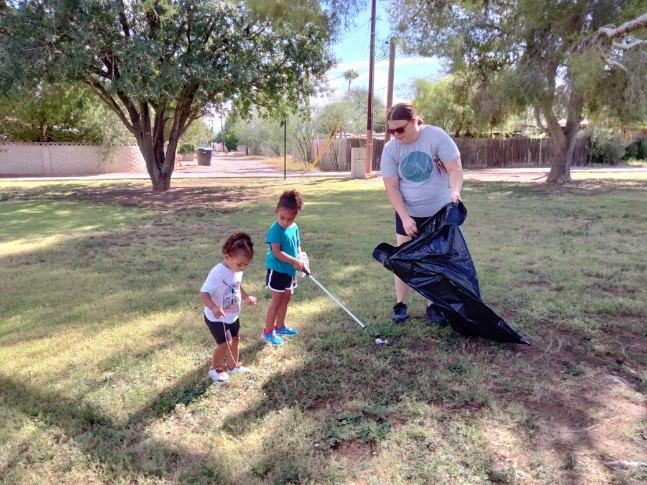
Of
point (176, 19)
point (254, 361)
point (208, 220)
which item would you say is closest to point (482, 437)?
point (254, 361)

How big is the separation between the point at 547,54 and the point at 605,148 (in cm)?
2002

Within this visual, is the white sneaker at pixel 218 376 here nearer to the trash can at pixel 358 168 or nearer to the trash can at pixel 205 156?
the trash can at pixel 358 168

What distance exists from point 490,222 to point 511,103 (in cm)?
745

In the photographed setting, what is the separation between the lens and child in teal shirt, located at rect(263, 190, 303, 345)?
3615 mm

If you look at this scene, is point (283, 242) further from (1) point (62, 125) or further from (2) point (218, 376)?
(1) point (62, 125)

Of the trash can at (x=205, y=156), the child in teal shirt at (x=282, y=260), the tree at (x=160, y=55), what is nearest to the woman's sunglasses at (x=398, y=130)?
the child in teal shirt at (x=282, y=260)

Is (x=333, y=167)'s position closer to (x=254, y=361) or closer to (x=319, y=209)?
(x=319, y=209)

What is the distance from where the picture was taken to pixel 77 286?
17.6ft

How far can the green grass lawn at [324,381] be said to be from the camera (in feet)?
8.33

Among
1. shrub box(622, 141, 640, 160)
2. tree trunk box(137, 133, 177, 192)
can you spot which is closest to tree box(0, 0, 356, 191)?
tree trunk box(137, 133, 177, 192)

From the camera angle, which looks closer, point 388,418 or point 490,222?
point 388,418

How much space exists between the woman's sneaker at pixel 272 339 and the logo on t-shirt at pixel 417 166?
1486 millimetres

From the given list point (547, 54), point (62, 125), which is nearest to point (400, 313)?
point (547, 54)

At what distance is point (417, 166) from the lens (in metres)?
3.93
